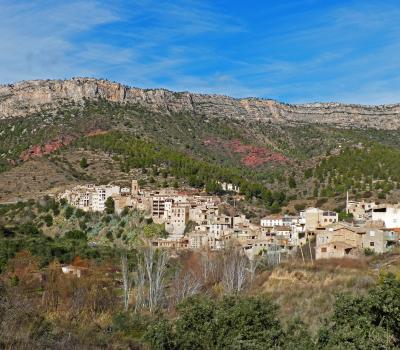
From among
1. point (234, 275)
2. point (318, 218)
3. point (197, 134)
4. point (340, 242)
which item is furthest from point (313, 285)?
point (197, 134)

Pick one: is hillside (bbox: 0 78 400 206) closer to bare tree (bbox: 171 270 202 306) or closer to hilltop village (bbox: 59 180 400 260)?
hilltop village (bbox: 59 180 400 260)

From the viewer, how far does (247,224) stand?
197 ft

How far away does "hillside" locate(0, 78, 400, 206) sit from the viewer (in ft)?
254

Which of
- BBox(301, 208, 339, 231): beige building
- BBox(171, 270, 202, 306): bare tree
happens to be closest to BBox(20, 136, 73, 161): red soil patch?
BBox(301, 208, 339, 231): beige building

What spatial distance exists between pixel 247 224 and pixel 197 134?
52681mm

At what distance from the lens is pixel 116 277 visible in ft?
154

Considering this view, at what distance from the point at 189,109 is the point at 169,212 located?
64211 millimetres

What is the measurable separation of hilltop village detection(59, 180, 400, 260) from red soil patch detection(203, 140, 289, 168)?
2683cm

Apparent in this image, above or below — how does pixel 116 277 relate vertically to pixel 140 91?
below

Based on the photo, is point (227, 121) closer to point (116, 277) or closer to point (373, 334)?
point (116, 277)

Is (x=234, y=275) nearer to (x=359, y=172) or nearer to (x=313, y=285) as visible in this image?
(x=313, y=285)

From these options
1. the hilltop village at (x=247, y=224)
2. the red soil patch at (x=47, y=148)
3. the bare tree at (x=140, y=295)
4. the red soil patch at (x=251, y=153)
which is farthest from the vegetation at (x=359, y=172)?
the bare tree at (x=140, y=295)

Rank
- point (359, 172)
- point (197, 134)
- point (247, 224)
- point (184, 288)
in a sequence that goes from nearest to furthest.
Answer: point (184, 288), point (247, 224), point (359, 172), point (197, 134)

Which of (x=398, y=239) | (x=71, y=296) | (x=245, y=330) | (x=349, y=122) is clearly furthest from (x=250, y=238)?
(x=349, y=122)
